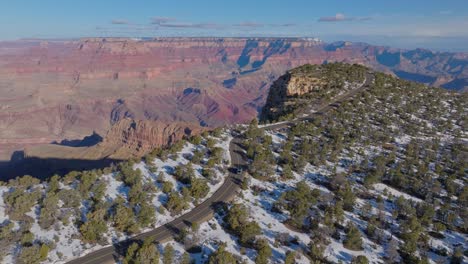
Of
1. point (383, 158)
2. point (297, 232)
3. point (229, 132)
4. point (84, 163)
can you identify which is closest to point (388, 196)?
point (383, 158)

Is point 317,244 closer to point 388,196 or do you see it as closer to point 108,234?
point 388,196

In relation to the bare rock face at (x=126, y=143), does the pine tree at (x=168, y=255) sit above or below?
above

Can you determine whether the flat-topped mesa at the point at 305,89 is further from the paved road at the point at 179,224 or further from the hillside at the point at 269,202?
the paved road at the point at 179,224

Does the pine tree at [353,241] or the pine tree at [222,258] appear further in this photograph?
the pine tree at [353,241]

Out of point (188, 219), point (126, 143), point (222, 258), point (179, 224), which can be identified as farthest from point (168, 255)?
point (126, 143)

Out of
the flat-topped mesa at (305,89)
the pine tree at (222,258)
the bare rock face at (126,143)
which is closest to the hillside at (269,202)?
the pine tree at (222,258)

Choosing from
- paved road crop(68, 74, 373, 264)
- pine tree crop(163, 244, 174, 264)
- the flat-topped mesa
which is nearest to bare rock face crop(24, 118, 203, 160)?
the flat-topped mesa
